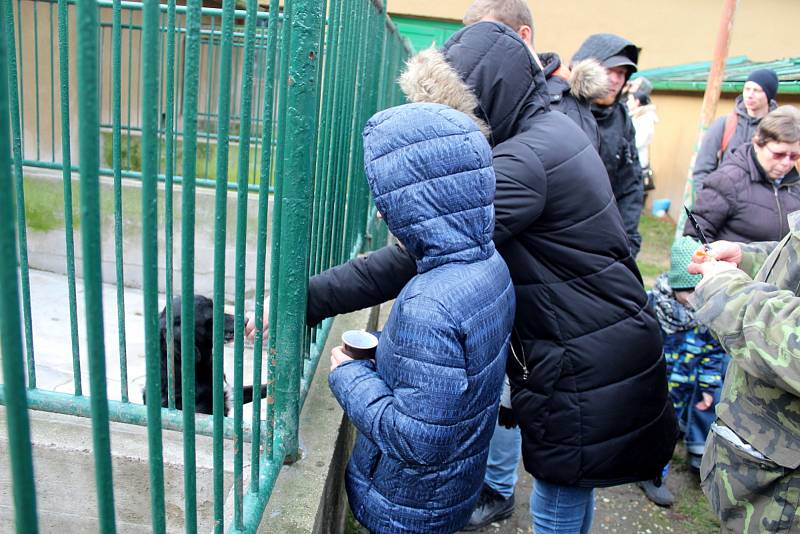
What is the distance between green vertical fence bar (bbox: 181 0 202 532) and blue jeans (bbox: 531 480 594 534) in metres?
1.28

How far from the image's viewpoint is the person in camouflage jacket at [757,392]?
144 centimetres

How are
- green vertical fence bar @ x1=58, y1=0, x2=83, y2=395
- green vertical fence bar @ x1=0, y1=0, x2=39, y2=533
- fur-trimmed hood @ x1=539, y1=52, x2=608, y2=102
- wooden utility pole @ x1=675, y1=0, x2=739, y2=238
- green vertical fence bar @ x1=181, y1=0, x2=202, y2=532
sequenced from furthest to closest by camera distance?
wooden utility pole @ x1=675, y1=0, x2=739, y2=238, fur-trimmed hood @ x1=539, y1=52, x2=608, y2=102, green vertical fence bar @ x1=58, y1=0, x2=83, y2=395, green vertical fence bar @ x1=181, y1=0, x2=202, y2=532, green vertical fence bar @ x1=0, y1=0, x2=39, y2=533

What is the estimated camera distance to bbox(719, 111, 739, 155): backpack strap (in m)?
4.58

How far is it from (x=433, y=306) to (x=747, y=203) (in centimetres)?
247

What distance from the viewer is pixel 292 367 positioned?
1.71 metres

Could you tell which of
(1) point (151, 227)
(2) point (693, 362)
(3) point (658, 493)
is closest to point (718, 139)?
(2) point (693, 362)

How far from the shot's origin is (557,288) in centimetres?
181

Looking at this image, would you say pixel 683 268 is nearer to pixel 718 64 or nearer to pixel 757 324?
pixel 757 324

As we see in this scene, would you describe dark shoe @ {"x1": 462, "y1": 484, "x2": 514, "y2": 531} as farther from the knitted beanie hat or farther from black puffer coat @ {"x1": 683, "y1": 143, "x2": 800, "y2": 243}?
black puffer coat @ {"x1": 683, "y1": 143, "x2": 800, "y2": 243}

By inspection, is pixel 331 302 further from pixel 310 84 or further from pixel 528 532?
pixel 528 532

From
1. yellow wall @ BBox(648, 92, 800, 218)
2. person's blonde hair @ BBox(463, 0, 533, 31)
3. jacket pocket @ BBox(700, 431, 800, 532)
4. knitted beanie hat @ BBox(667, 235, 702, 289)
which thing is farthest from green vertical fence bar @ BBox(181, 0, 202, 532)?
yellow wall @ BBox(648, 92, 800, 218)

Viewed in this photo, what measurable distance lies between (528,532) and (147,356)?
2.51 metres

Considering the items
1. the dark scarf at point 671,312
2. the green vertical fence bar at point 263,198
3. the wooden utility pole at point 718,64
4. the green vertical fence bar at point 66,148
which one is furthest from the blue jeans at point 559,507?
the wooden utility pole at point 718,64

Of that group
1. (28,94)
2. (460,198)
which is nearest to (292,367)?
(460,198)
